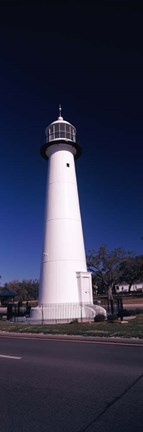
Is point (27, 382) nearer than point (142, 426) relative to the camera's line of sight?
No

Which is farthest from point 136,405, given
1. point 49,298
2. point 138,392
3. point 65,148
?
point 65,148

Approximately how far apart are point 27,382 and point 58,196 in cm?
1830

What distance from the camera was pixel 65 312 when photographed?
21656 mm

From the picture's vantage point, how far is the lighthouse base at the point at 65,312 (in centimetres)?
2159

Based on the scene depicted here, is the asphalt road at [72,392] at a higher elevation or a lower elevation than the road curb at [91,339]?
higher

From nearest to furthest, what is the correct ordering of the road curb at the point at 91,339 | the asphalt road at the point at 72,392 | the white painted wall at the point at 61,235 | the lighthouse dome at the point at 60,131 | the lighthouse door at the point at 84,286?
1. the asphalt road at the point at 72,392
2. the road curb at the point at 91,339
3. the white painted wall at the point at 61,235
4. the lighthouse door at the point at 84,286
5. the lighthouse dome at the point at 60,131

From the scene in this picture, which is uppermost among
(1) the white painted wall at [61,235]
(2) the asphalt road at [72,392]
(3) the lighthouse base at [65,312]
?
(1) the white painted wall at [61,235]

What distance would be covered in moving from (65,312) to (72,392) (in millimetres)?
16311

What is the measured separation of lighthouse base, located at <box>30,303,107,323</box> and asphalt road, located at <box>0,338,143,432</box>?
11950 millimetres

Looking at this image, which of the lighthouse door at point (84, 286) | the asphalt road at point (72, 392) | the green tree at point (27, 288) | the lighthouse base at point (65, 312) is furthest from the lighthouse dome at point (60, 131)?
the green tree at point (27, 288)

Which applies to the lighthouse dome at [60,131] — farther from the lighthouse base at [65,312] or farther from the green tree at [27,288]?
the green tree at [27,288]

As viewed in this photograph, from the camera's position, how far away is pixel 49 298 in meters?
22.3

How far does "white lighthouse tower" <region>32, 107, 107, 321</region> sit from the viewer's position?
72.5 feet

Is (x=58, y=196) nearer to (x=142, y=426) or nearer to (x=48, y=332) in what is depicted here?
(x=48, y=332)
